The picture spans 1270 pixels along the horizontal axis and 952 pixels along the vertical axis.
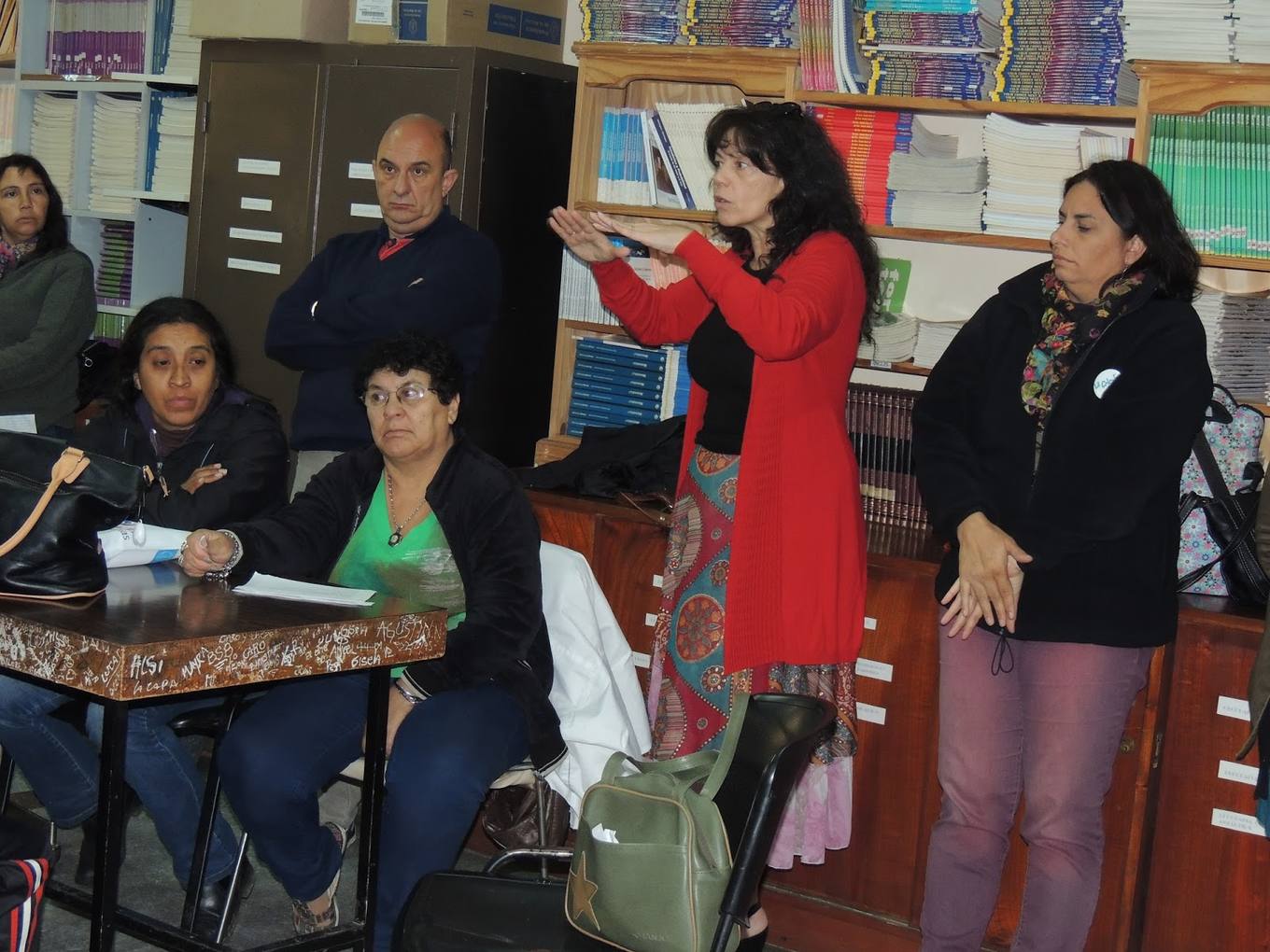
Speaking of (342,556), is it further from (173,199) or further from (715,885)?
(173,199)

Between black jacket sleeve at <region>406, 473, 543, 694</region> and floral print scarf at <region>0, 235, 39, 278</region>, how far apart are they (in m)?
2.37

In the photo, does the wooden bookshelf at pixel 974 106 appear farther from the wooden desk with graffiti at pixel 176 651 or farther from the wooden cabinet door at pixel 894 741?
the wooden desk with graffiti at pixel 176 651

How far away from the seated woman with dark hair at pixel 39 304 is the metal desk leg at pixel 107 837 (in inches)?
92.6

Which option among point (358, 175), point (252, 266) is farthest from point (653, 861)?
point (252, 266)

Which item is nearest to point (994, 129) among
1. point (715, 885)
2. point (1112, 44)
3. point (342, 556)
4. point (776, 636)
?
point (1112, 44)

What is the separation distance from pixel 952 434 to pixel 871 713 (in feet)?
2.48

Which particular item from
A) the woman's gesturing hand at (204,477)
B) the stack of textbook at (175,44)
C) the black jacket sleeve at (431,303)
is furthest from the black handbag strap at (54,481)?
the stack of textbook at (175,44)

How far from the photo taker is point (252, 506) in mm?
3057

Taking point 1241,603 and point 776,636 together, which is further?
point 1241,603

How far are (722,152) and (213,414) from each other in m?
1.20

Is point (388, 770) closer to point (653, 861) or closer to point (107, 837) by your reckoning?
point (107, 837)

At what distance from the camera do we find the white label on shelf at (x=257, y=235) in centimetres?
444

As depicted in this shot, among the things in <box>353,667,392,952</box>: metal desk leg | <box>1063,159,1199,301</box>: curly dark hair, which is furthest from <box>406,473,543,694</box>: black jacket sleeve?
<box>1063,159,1199,301</box>: curly dark hair

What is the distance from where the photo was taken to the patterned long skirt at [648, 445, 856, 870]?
2777 mm
